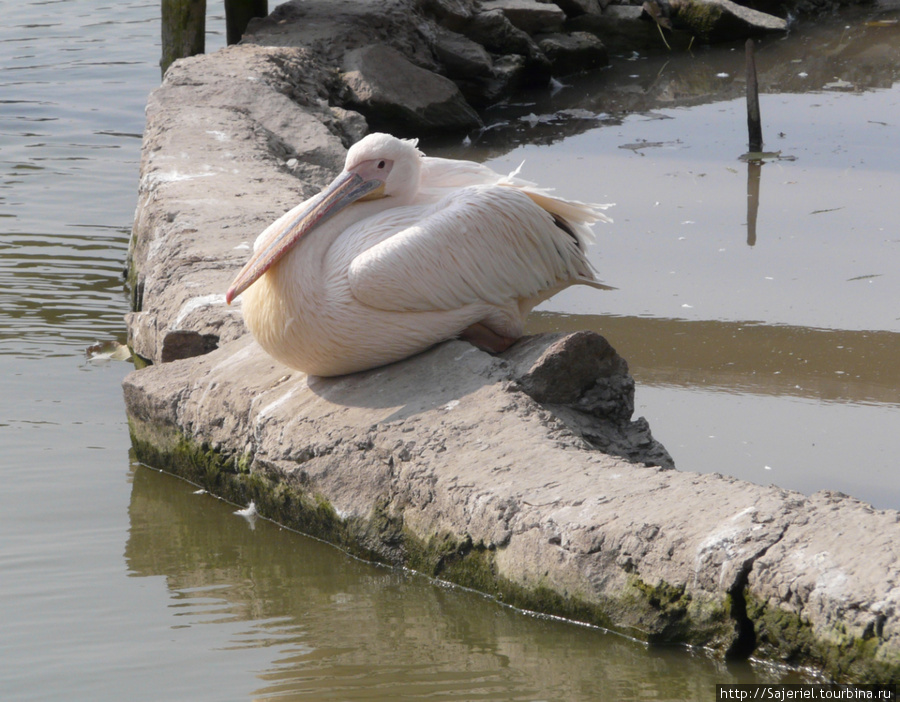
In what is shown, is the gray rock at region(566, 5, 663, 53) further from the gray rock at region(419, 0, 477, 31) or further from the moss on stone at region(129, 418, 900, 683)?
the moss on stone at region(129, 418, 900, 683)

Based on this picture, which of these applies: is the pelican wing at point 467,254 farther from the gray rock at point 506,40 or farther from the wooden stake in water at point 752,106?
the gray rock at point 506,40

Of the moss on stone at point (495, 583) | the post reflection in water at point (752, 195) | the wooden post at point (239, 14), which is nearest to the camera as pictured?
the moss on stone at point (495, 583)

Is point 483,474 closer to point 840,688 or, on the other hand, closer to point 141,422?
point 840,688

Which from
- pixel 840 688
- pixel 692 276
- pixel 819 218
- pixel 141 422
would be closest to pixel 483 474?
pixel 840 688

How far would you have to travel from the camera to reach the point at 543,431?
3.19 meters

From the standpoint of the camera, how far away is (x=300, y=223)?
11.9 ft

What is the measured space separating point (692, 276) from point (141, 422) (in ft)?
10.4

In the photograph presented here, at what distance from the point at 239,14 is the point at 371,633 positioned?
7.85m

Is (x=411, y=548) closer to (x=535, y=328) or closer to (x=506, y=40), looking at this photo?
(x=535, y=328)

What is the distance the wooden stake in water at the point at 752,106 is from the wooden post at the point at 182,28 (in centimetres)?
436

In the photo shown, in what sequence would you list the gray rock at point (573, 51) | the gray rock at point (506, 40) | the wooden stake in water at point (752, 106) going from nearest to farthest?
the wooden stake in water at point (752, 106) → the gray rock at point (506, 40) → the gray rock at point (573, 51)

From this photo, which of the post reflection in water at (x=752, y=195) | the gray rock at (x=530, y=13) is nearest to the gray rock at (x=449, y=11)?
the gray rock at (x=530, y=13)

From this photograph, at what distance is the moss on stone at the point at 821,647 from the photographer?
7.59ft

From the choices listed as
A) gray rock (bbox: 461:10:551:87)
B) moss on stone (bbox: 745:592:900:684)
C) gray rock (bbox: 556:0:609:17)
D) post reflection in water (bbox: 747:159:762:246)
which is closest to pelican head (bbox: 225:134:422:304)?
moss on stone (bbox: 745:592:900:684)
